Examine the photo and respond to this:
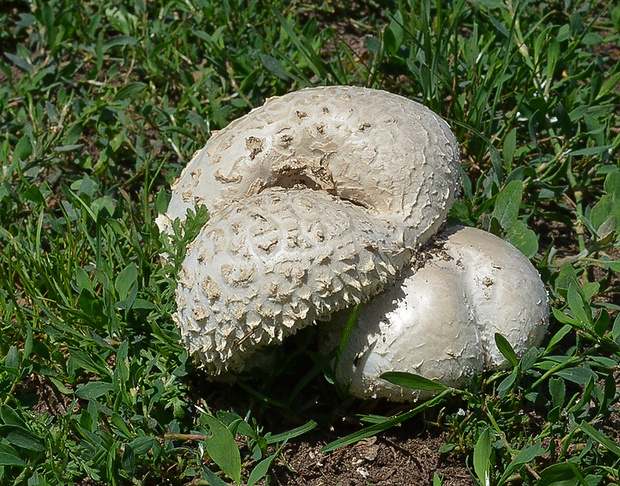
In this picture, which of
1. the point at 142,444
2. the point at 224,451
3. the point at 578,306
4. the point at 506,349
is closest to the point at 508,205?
the point at 578,306

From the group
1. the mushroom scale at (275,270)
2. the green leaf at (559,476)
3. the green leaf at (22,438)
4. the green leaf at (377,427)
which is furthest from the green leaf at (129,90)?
the green leaf at (559,476)

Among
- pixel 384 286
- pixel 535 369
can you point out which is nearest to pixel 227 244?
pixel 384 286

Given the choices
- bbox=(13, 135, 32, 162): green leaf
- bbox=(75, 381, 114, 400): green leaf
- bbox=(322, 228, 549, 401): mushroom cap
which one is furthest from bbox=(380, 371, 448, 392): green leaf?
bbox=(13, 135, 32, 162): green leaf

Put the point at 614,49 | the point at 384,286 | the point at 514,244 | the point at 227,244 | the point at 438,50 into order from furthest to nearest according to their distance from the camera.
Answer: the point at 614,49 < the point at 438,50 < the point at 514,244 < the point at 384,286 < the point at 227,244

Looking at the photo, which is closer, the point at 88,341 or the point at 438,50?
the point at 88,341

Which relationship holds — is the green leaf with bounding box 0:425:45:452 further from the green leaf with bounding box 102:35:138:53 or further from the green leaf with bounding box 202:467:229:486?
the green leaf with bounding box 102:35:138:53

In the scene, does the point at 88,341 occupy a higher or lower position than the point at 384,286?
lower

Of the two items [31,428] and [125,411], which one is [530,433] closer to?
[125,411]

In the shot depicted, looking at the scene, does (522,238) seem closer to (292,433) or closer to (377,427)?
(377,427)
